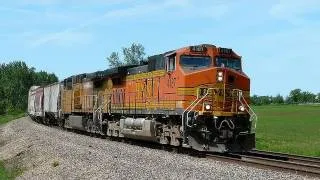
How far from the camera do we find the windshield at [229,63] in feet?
64.0

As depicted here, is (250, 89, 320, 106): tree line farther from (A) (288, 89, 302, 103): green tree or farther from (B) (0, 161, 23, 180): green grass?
(B) (0, 161, 23, 180): green grass

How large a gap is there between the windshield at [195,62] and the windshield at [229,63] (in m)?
0.42

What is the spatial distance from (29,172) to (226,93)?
717cm

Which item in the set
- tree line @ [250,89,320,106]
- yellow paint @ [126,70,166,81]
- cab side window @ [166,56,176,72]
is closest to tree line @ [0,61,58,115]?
tree line @ [250,89,320,106]

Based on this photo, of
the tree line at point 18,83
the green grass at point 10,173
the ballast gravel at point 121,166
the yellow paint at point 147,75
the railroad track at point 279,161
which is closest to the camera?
Result: the ballast gravel at point 121,166

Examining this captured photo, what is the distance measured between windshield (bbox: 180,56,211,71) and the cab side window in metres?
0.41

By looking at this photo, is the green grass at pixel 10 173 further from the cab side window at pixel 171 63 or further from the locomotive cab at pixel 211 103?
the cab side window at pixel 171 63

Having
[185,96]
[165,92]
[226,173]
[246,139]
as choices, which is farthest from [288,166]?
[165,92]

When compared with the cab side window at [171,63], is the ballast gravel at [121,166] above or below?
below

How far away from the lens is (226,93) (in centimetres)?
1873

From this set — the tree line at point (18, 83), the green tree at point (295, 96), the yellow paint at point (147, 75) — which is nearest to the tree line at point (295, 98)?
the green tree at point (295, 96)

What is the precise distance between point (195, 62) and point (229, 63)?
1.33 meters

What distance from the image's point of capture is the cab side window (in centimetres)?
1952

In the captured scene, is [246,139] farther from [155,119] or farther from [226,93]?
[155,119]
